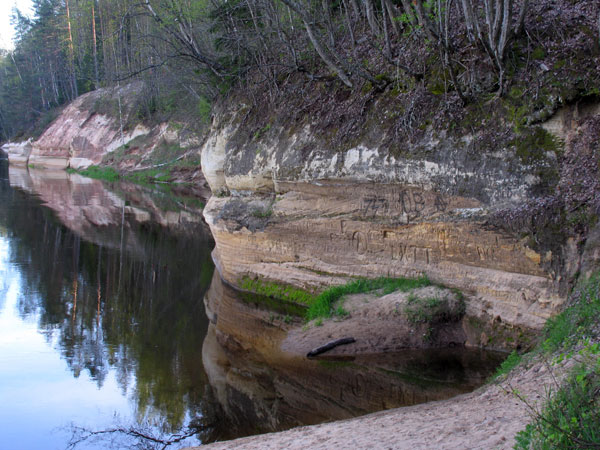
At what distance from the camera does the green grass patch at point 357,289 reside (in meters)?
11.5

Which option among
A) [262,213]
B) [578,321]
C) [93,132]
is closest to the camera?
[578,321]

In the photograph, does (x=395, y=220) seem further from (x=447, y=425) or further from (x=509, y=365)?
(x=447, y=425)

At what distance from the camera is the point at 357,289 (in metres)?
12.2

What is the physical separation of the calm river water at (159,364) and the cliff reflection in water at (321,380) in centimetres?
3

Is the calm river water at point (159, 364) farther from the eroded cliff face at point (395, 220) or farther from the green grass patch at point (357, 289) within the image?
the eroded cliff face at point (395, 220)

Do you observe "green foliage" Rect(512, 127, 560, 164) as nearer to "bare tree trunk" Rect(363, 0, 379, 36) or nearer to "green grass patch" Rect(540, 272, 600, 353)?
"green grass patch" Rect(540, 272, 600, 353)

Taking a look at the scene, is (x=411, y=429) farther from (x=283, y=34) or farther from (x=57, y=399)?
(x=283, y=34)

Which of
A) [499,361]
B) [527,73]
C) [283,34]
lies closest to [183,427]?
[499,361]

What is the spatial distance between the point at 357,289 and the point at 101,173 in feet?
142

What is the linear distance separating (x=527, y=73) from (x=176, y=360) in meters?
8.78

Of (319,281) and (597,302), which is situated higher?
(597,302)

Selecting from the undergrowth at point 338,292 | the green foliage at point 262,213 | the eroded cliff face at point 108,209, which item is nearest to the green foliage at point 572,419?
the undergrowth at point 338,292

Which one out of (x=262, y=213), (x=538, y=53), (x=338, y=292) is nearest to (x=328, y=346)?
Answer: (x=338, y=292)

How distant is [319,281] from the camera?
1341cm
